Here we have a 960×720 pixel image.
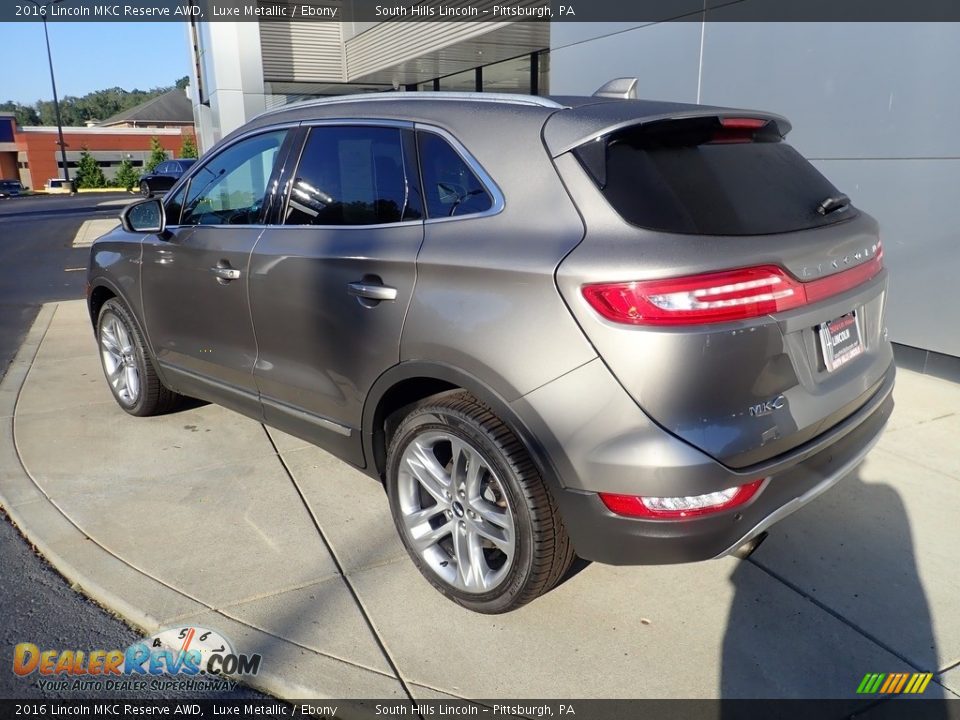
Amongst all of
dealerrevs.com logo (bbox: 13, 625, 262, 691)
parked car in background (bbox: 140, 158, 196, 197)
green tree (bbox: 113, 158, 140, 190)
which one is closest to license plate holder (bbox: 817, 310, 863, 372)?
dealerrevs.com logo (bbox: 13, 625, 262, 691)

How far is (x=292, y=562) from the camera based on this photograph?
3.29 metres

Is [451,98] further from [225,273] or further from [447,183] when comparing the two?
[225,273]

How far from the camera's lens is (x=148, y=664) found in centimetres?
272

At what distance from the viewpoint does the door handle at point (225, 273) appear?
145 inches

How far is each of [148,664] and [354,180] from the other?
6.58 feet

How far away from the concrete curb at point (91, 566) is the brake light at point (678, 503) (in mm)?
966


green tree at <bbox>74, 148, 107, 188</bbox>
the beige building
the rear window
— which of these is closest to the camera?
the rear window

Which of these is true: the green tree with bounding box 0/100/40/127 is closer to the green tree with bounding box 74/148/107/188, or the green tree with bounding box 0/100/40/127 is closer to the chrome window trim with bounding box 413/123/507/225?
the green tree with bounding box 74/148/107/188

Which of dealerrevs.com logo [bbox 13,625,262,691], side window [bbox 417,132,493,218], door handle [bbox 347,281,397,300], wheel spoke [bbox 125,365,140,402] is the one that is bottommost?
dealerrevs.com logo [bbox 13,625,262,691]

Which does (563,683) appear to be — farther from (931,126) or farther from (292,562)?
(931,126)

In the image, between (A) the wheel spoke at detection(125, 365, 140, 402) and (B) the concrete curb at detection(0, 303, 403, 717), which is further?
(A) the wheel spoke at detection(125, 365, 140, 402)

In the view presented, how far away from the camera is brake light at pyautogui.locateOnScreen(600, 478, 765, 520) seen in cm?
234

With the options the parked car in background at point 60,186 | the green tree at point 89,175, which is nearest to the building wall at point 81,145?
the green tree at point 89,175

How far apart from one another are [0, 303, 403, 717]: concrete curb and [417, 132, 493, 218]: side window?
1647 mm
